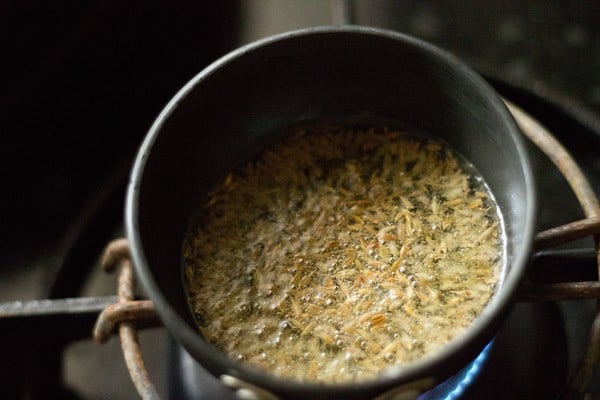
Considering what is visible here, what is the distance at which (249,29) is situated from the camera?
3.82 ft

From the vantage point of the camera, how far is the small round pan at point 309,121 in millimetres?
621

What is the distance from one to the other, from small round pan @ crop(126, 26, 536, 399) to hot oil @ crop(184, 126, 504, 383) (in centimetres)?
3

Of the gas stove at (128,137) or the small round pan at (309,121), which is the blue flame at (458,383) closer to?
the gas stove at (128,137)

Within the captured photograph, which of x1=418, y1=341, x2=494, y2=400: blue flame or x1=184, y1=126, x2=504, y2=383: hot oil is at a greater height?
x1=184, y1=126, x2=504, y2=383: hot oil

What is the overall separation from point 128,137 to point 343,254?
1.48ft

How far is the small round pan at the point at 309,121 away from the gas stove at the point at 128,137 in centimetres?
13

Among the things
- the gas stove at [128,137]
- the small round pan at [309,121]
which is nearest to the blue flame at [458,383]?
the gas stove at [128,137]

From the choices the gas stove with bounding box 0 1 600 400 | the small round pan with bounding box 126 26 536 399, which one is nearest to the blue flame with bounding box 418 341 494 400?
the gas stove with bounding box 0 1 600 400

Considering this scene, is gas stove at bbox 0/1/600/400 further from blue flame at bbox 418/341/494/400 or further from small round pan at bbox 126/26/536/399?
small round pan at bbox 126/26/536/399

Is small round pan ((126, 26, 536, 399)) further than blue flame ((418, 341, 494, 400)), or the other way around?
blue flame ((418, 341, 494, 400))

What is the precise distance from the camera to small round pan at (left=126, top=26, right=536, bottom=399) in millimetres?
621

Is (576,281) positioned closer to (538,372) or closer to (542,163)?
(538,372)

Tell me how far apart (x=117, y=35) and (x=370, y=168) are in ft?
1.66

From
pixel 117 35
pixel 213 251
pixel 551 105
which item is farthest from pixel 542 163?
pixel 117 35
